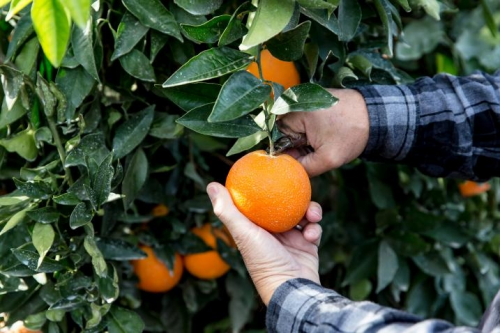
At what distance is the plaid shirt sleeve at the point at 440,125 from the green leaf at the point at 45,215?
1.56 ft

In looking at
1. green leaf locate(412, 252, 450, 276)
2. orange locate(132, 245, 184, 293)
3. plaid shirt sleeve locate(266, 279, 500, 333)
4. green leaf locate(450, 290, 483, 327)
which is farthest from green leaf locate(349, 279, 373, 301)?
plaid shirt sleeve locate(266, 279, 500, 333)

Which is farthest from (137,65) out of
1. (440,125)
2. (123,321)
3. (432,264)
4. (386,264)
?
(432,264)

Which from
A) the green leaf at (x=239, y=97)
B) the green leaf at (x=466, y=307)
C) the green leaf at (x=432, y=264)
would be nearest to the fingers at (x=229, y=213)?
the green leaf at (x=239, y=97)

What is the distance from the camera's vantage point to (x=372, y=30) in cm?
112

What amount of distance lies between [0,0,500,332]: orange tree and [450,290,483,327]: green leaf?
0.14 meters

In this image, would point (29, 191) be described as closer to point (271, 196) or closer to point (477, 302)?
point (271, 196)

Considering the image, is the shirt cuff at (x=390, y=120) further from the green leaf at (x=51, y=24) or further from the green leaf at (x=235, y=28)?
the green leaf at (x=51, y=24)

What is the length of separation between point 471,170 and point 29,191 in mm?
709

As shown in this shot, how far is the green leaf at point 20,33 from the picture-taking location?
0.89 m

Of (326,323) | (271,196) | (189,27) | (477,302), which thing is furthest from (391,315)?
(477,302)

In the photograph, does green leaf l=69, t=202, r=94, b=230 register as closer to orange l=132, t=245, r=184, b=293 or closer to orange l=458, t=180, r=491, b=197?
orange l=132, t=245, r=184, b=293

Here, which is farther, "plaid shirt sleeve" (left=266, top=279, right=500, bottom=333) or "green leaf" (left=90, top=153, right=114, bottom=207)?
"green leaf" (left=90, top=153, right=114, bottom=207)

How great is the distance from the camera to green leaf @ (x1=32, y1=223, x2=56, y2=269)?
836 millimetres

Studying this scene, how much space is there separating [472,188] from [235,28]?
938 mm
